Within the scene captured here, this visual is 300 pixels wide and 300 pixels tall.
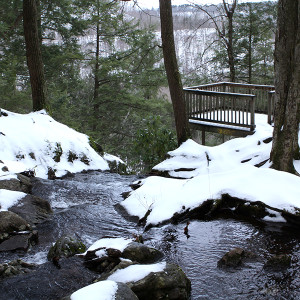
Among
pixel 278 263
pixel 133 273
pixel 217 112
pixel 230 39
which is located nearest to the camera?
pixel 133 273

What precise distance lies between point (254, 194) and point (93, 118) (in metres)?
16.5

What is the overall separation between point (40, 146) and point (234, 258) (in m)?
7.34

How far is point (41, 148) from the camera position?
35.8 ft

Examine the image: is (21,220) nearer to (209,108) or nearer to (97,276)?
(97,276)

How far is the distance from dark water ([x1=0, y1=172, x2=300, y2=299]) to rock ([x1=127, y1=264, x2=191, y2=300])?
226 millimetres

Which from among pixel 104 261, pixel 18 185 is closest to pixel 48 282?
pixel 104 261

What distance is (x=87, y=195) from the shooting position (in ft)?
29.2

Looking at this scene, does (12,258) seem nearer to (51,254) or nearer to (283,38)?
(51,254)

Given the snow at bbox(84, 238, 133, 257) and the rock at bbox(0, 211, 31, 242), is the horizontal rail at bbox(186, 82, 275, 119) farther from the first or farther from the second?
the snow at bbox(84, 238, 133, 257)

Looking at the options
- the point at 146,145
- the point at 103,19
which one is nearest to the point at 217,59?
the point at 103,19

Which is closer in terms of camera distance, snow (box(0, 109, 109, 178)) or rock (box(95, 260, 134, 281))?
rock (box(95, 260, 134, 281))

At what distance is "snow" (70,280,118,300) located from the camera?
3613 millimetres

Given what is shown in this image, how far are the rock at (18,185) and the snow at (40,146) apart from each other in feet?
2.50

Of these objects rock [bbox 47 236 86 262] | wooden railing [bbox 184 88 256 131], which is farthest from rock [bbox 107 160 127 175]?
rock [bbox 47 236 86 262]
